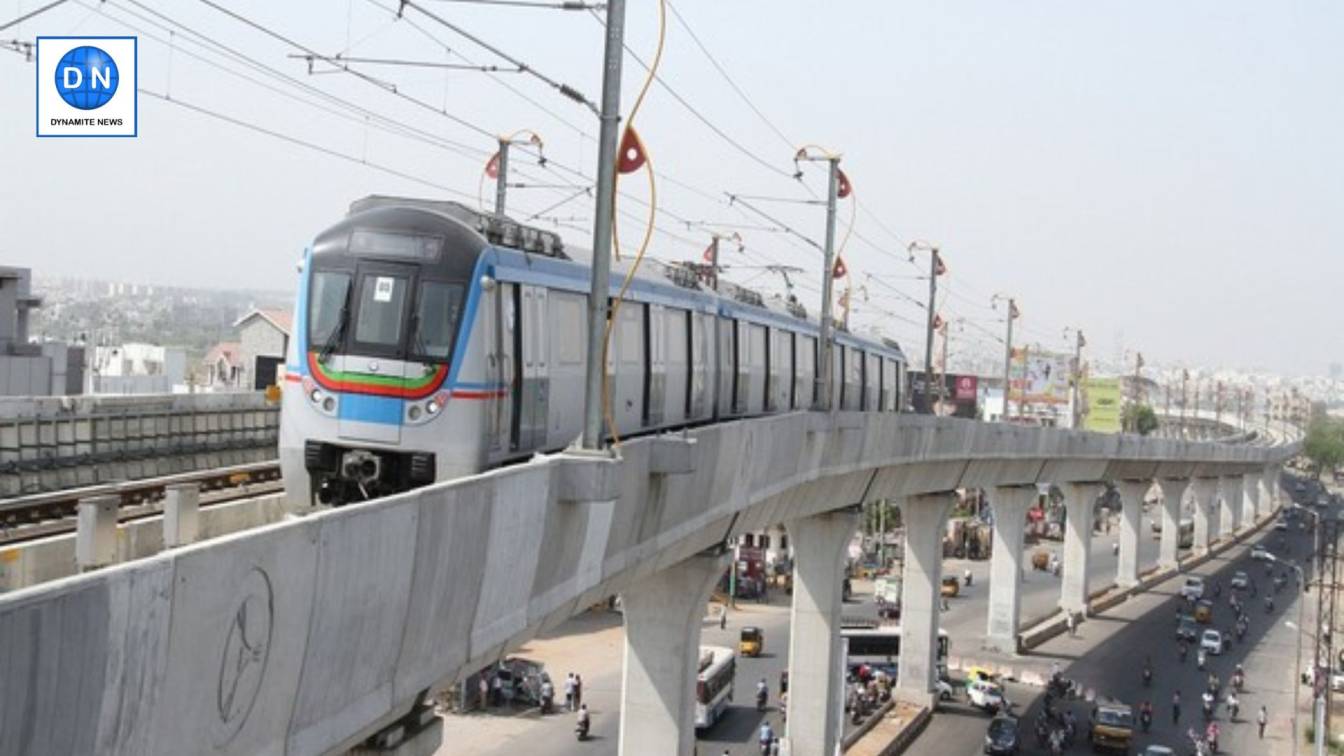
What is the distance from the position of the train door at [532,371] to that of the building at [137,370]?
141 feet

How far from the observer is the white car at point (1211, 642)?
68438 mm

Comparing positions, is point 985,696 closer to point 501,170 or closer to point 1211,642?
point 1211,642

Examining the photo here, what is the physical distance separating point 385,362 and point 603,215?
9.20ft

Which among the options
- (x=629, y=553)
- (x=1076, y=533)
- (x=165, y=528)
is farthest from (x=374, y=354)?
(x=1076, y=533)

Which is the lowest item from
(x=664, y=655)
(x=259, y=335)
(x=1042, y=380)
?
(x=664, y=655)

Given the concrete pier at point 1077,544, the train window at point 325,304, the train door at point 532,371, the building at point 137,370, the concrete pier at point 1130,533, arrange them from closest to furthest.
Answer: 1. the train window at point 325,304
2. the train door at point 532,371
3. the concrete pier at point 1077,544
4. the building at point 137,370
5. the concrete pier at point 1130,533

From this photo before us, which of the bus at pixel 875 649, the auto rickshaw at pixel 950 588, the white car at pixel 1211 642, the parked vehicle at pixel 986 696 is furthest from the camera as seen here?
the auto rickshaw at pixel 950 588

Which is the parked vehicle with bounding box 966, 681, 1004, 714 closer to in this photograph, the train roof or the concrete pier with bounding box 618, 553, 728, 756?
the train roof

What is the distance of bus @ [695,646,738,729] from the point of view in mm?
45250

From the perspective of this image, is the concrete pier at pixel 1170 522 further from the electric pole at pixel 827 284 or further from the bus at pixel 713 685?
the electric pole at pixel 827 284

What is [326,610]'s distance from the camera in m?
10.2

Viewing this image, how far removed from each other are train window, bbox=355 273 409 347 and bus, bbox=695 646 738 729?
29228 millimetres

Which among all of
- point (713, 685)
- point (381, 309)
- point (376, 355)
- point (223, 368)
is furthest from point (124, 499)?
point (223, 368)

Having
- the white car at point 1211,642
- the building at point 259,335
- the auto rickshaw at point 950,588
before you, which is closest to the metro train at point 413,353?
the white car at point 1211,642
